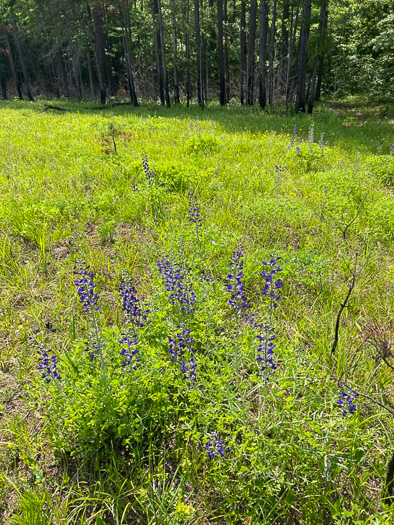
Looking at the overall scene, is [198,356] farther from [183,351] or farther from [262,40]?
[262,40]

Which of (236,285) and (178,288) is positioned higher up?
(236,285)

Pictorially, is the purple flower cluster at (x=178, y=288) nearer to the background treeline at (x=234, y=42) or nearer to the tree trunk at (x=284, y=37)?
the background treeline at (x=234, y=42)

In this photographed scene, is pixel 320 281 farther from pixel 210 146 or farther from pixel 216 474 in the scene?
pixel 210 146

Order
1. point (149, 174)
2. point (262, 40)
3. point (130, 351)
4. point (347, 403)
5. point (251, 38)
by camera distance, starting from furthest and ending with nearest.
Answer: point (251, 38) → point (262, 40) → point (149, 174) → point (130, 351) → point (347, 403)

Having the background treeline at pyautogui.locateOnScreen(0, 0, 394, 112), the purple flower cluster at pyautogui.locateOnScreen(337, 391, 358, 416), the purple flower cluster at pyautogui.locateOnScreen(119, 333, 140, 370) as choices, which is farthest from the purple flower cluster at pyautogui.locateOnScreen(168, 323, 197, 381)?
the background treeline at pyautogui.locateOnScreen(0, 0, 394, 112)

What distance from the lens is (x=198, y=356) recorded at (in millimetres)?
2535

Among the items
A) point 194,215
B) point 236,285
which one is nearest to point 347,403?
point 236,285

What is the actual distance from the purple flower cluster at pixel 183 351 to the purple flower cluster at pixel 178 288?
0.81 feet

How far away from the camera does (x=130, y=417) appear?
2.12 meters

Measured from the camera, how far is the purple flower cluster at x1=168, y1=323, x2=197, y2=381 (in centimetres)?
227

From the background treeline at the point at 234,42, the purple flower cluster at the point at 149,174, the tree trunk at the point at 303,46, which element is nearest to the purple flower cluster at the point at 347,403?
the purple flower cluster at the point at 149,174

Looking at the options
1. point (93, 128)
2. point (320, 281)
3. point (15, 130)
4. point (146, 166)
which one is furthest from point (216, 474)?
point (15, 130)

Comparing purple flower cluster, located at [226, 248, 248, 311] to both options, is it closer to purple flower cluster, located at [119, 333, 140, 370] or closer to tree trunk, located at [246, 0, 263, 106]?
purple flower cluster, located at [119, 333, 140, 370]

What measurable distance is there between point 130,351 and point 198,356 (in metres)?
0.51
